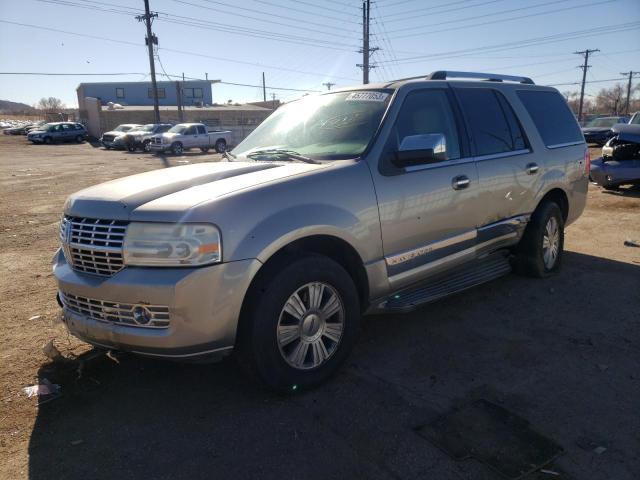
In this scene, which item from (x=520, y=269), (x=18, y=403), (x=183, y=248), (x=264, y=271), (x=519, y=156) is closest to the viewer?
(x=183, y=248)

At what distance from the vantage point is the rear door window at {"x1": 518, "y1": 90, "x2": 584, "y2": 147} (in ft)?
17.1

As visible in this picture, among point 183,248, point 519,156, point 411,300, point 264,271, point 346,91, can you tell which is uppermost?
point 346,91

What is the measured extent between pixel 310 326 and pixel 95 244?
136 cm

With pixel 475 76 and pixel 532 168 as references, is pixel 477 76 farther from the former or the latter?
pixel 532 168

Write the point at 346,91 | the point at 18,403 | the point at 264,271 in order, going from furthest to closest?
1. the point at 346,91
2. the point at 18,403
3. the point at 264,271

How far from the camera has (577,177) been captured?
5.65m

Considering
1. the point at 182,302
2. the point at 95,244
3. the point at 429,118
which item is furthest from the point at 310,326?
the point at 429,118

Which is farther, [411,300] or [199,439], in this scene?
[411,300]

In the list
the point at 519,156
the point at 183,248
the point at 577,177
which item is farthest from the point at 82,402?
the point at 577,177

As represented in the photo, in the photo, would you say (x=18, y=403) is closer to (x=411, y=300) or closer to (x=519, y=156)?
(x=411, y=300)

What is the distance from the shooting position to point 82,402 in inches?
124

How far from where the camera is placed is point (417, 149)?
3566 mm

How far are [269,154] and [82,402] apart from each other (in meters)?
2.15

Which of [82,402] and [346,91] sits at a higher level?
[346,91]
